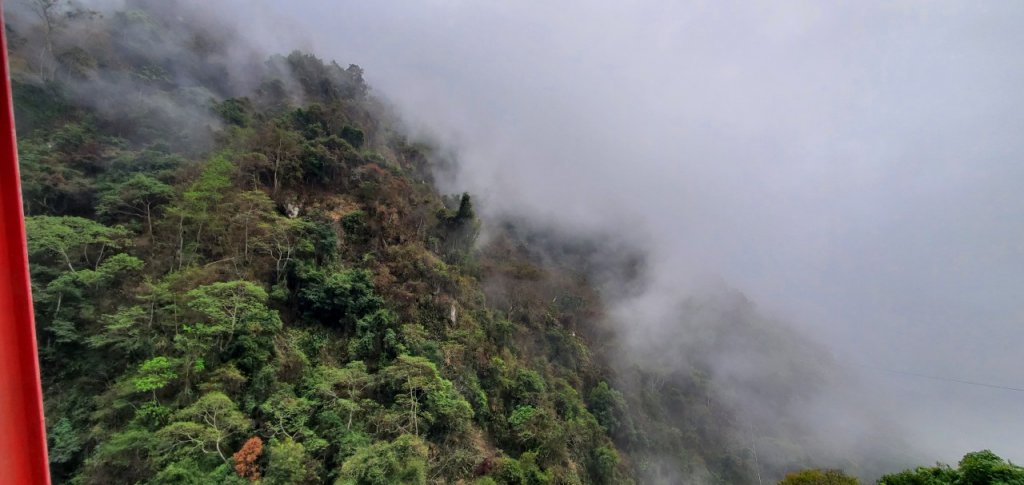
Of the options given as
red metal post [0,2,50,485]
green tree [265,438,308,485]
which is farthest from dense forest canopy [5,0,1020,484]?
red metal post [0,2,50,485]

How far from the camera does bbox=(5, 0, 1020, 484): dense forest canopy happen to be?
15305 millimetres

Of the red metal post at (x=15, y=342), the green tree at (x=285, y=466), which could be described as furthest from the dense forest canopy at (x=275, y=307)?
the red metal post at (x=15, y=342)

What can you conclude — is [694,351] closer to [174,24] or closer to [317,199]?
[317,199]

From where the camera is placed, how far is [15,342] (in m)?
2.02

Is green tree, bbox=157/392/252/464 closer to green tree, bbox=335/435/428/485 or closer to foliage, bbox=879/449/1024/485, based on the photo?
green tree, bbox=335/435/428/485

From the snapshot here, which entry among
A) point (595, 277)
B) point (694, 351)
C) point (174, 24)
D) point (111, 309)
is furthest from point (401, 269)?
point (694, 351)

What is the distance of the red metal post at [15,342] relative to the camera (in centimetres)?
193

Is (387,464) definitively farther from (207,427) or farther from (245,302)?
(245,302)

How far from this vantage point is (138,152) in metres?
24.2

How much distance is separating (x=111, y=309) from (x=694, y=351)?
64.1 meters

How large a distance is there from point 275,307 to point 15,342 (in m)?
22.0

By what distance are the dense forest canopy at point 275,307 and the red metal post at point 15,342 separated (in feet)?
49.1

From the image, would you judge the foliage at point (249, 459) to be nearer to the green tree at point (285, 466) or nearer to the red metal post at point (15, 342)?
the green tree at point (285, 466)

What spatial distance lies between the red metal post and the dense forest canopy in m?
15.0
